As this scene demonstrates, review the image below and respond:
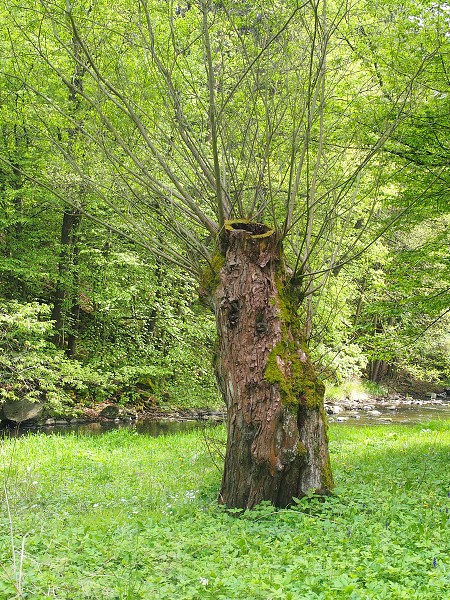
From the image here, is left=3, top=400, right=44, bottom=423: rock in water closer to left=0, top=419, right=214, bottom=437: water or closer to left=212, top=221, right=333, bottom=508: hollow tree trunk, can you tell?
left=0, top=419, right=214, bottom=437: water

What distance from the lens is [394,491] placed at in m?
5.27

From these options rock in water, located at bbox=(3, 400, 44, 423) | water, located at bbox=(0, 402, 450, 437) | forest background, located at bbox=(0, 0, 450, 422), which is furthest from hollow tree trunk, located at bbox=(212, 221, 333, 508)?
rock in water, located at bbox=(3, 400, 44, 423)

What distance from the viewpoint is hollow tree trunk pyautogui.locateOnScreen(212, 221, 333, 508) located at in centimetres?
463

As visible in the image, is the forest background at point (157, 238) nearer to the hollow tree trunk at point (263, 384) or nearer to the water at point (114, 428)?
the water at point (114, 428)

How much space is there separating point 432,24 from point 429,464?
18.5 ft

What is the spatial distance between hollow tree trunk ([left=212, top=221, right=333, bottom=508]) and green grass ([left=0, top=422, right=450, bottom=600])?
24cm

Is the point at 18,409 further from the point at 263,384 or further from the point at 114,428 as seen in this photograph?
the point at 263,384

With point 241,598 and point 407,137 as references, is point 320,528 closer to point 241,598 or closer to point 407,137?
point 241,598

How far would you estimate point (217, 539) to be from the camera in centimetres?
380

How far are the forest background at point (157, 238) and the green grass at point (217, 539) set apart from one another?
5.71 feet

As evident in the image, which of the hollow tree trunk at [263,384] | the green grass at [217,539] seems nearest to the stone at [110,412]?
the green grass at [217,539]

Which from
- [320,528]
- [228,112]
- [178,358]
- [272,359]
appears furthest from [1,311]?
[320,528]

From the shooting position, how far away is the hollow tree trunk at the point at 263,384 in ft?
15.2

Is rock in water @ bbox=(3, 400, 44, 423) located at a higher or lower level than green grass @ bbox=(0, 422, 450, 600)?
lower
